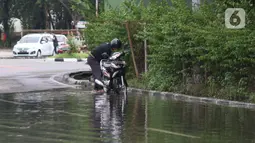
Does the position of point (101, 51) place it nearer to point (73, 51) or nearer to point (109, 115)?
point (109, 115)

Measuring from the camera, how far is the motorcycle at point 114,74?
18109 millimetres

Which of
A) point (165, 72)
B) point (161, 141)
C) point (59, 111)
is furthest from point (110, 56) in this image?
point (161, 141)

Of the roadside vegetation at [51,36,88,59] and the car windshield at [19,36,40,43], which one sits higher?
the car windshield at [19,36,40,43]

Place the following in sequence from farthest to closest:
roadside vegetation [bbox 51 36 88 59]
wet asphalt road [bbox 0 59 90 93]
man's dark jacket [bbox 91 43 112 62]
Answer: roadside vegetation [bbox 51 36 88 59] → wet asphalt road [bbox 0 59 90 93] → man's dark jacket [bbox 91 43 112 62]

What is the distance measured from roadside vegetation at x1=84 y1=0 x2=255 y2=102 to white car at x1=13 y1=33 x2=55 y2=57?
2253 centimetres

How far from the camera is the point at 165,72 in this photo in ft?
63.4

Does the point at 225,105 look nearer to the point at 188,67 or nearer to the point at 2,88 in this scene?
the point at 188,67

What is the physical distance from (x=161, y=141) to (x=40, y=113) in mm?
4513

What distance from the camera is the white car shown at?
1737 inches

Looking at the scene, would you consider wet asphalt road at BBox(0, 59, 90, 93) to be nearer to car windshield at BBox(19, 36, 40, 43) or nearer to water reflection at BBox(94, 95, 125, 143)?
water reflection at BBox(94, 95, 125, 143)

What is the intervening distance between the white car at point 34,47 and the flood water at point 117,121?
2647cm

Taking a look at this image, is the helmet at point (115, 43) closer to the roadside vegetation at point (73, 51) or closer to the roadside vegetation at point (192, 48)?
the roadside vegetation at point (192, 48)
